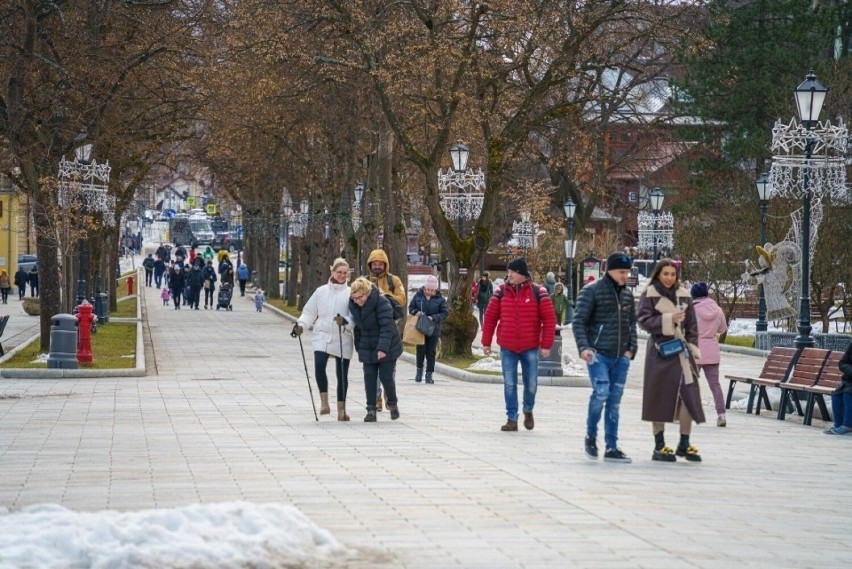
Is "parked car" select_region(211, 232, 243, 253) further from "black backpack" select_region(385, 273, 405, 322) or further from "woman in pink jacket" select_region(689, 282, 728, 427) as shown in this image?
"woman in pink jacket" select_region(689, 282, 728, 427)

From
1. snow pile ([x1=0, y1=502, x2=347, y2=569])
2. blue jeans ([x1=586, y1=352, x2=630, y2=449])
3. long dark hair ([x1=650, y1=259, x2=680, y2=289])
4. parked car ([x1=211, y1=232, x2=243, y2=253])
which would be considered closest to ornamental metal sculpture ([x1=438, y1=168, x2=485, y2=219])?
long dark hair ([x1=650, y1=259, x2=680, y2=289])

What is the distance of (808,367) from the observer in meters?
20.3

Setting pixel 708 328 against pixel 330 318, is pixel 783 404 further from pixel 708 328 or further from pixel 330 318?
pixel 330 318

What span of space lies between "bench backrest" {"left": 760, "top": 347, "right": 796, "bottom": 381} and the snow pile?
13.2m

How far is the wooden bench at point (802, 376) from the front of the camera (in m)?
19.9

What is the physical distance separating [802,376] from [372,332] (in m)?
6.38

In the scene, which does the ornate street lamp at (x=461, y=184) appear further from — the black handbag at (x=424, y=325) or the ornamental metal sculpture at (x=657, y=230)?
the black handbag at (x=424, y=325)

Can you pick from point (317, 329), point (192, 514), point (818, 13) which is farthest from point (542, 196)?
point (192, 514)

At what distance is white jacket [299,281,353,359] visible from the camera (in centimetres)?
1705

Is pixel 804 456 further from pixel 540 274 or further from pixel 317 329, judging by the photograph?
pixel 540 274

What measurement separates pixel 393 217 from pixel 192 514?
108ft

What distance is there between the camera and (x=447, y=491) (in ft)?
36.5

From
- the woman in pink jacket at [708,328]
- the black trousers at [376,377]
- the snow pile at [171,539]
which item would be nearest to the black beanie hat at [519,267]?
the black trousers at [376,377]

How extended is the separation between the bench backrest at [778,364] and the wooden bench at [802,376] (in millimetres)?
250
